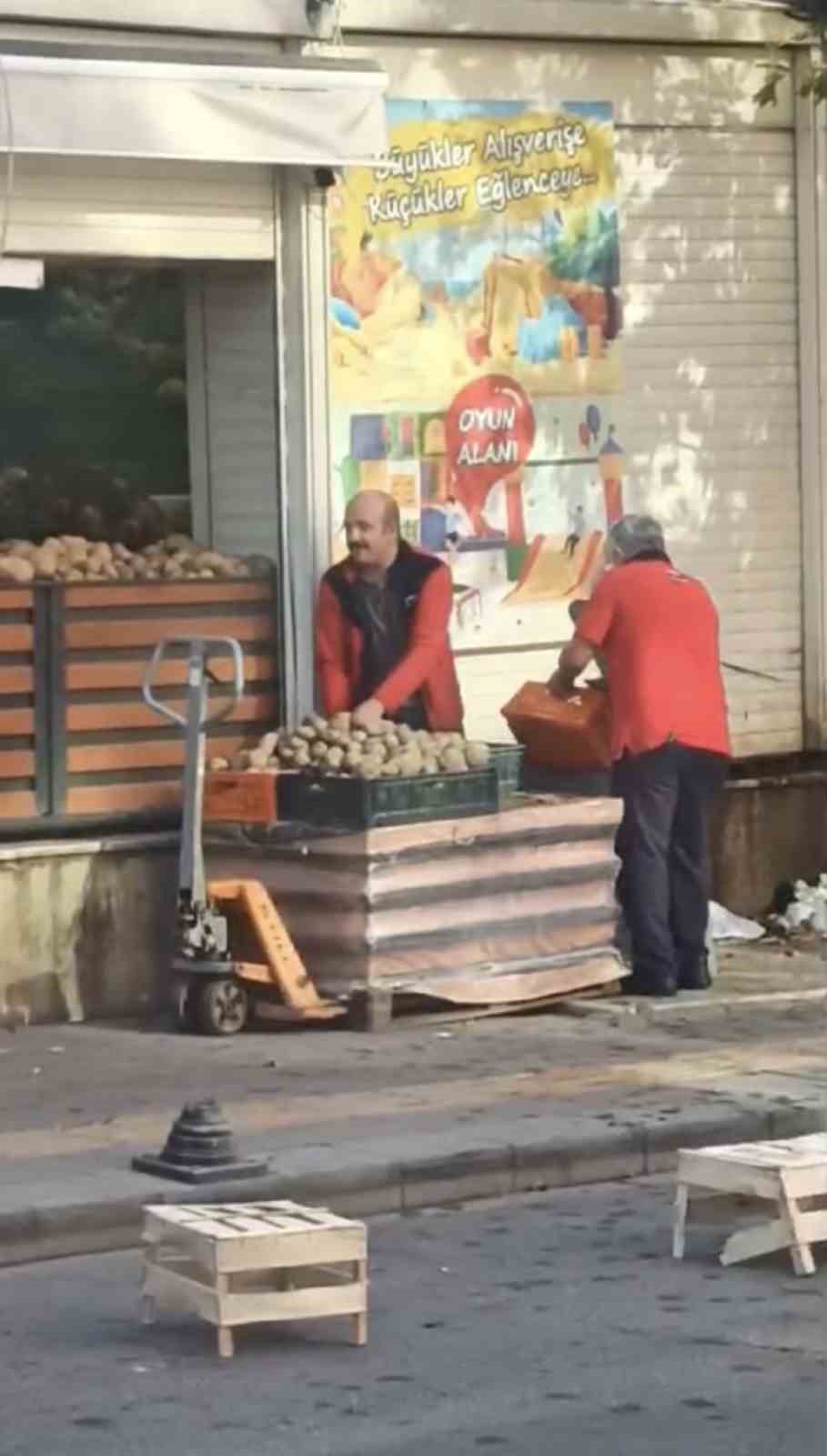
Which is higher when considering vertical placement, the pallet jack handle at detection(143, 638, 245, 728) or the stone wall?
the pallet jack handle at detection(143, 638, 245, 728)

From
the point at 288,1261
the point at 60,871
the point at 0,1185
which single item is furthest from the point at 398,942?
the point at 288,1261

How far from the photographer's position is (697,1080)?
11.5 metres

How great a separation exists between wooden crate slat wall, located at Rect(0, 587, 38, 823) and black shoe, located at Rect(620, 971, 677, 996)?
2442 millimetres

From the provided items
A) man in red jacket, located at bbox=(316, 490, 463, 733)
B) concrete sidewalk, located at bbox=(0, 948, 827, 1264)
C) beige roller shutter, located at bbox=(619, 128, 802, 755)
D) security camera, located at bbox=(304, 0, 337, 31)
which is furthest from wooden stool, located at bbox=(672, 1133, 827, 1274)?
beige roller shutter, located at bbox=(619, 128, 802, 755)

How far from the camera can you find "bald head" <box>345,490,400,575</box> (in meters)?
13.2

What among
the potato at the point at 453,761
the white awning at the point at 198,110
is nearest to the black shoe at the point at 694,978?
the potato at the point at 453,761

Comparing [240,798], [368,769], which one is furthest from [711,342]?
[240,798]

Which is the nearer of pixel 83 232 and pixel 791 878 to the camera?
pixel 83 232

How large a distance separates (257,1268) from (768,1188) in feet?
5.07

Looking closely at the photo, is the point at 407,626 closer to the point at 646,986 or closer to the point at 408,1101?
the point at 646,986

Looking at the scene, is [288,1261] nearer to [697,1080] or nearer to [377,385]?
[697,1080]

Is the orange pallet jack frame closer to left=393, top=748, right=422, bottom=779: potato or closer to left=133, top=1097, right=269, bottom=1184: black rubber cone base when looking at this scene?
left=393, top=748, right=422, bottom=779: potato

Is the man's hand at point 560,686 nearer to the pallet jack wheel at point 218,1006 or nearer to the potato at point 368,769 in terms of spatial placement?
the potato at point 368,769

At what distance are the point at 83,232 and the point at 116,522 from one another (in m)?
1.35
